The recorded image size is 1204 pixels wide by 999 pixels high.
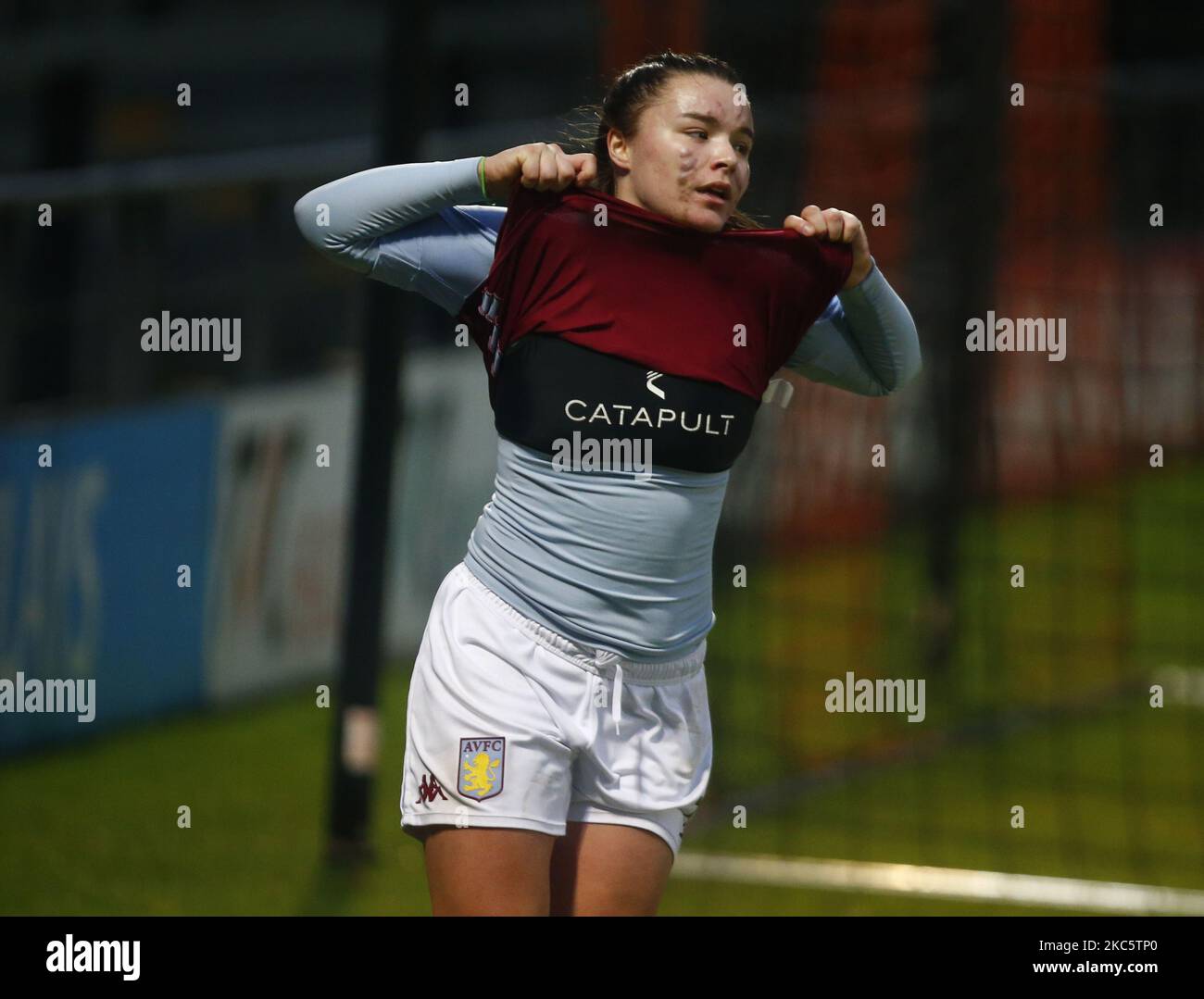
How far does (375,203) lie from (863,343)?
3.15 ft

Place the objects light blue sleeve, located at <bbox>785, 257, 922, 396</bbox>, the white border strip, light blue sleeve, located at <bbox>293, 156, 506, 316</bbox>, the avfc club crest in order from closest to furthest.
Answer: the avfc club crest < light blue sleeve, located at <bbox>293, 156, 506, 316</bbox> < light blue sleeve, located at <bbox>785, 257, 922, 396</bbox> < the white border strip

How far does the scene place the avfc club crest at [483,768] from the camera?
10.1 ft

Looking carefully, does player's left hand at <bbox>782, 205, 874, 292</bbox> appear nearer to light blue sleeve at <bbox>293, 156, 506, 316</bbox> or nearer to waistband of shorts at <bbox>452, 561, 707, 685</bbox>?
light blue sleeve at <bbox>293, 156, 506, 316</bbox>

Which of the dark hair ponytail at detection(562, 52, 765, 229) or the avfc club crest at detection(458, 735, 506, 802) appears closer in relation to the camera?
the avfc club crest at detection(458, 735, 506, 802)

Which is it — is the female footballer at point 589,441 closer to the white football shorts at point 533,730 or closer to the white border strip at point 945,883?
the white football shorts at point 533,730

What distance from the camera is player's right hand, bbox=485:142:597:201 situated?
308cm

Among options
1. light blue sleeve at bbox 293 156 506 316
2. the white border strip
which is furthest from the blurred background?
light blue sleeve at bbox 293 156 506 316

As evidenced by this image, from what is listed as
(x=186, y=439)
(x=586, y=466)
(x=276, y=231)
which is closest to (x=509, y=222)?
(x=586, y=466)

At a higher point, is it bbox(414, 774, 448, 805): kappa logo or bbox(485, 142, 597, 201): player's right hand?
bbox(485, 142, 597, 201): player's right hand

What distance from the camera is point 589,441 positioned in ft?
10.2

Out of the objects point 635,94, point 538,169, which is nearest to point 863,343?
point 635,94

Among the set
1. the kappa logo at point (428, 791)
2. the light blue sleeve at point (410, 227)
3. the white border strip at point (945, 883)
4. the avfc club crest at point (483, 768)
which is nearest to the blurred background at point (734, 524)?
the white border strip at point (945, 883)

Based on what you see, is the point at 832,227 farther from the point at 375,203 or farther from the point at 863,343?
the point at 375,203

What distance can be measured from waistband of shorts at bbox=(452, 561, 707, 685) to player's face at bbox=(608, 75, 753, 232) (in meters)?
0.75
